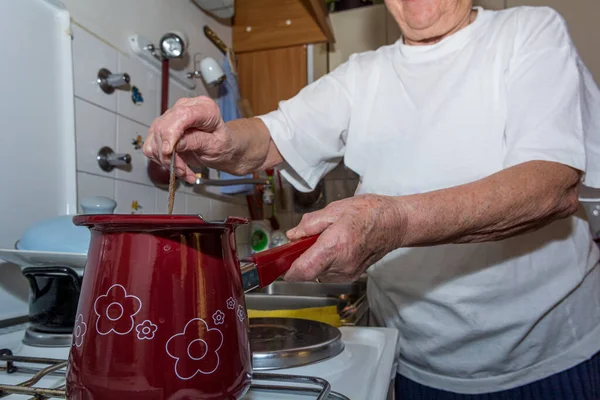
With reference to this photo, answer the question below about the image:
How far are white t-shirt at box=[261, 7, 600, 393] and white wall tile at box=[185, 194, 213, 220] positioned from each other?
2.19 ft

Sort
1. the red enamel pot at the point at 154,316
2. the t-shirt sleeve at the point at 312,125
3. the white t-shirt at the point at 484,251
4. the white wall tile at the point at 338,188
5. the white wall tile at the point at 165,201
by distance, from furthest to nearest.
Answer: the white wall tile at the point at 338,188 < the white wall tile at the point at 165,201 < the t-shirt sleeve at the point at 312,125 < the white t-shirt at the point at 484,251 < the red enamel pot at the point at 154,316

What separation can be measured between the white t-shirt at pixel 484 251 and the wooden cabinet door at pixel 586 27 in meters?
1.09

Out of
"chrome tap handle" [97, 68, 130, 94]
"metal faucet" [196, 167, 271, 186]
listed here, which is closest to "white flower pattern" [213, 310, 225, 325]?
"chrome tap handle" [97, 68, 130, 94]

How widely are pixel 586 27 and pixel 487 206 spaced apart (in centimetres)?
151

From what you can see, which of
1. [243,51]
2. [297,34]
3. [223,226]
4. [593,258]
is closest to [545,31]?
[593,258]

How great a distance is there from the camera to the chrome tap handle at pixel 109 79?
3.12 feet

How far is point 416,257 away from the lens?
0.75 meters

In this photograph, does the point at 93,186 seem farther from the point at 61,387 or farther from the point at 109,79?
the point at 61,387

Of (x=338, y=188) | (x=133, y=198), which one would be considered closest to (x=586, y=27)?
(x=338, y=188)

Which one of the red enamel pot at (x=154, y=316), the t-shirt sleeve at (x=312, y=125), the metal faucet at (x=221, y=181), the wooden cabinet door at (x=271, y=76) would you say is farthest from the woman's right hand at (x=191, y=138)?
the wooden cabinet door at (x=271, y=76)

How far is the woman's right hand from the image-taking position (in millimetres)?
556

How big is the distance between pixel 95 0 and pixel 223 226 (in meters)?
0.83

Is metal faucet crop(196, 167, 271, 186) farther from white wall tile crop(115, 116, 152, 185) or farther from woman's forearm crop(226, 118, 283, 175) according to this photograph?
woman's forearm crop(226, 118, 283, 175)

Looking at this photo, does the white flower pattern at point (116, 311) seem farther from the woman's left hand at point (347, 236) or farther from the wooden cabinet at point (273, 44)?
the wooden cabinet at point (273, 44)
